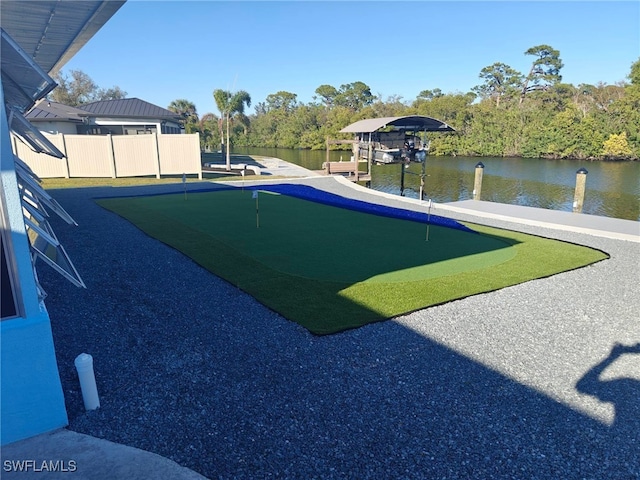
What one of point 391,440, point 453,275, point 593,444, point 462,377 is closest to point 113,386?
point 391,440

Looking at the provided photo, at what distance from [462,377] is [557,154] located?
4861 centimetres

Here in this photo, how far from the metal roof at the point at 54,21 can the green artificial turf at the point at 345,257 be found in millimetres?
3951

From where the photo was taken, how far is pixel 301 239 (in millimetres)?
9641

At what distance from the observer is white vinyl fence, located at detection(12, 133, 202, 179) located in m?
20.2

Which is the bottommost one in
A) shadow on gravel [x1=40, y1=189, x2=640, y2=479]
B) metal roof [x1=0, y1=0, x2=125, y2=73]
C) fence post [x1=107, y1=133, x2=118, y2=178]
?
shadow on gravel [x1=40, y1=189, x2=640, y2=479]

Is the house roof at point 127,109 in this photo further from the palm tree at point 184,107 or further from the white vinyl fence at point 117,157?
the palm tree at point 184,107

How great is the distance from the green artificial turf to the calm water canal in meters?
11.7

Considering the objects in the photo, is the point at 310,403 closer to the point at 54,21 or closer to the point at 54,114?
the point at 54,21

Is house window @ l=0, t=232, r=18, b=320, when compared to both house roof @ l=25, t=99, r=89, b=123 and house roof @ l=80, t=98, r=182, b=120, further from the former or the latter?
house roof @ l=80, t=98, r=182, b=120

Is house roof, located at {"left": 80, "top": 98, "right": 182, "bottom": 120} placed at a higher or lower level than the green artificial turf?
higher
